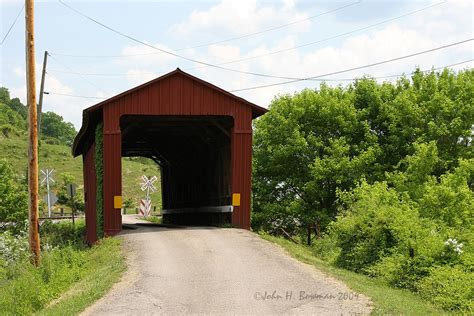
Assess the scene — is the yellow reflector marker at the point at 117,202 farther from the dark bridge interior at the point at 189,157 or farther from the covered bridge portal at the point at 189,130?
the dark bridge interior at the point at 189,157

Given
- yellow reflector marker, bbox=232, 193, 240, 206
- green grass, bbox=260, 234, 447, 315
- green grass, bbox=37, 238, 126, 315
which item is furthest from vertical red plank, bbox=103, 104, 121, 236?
green grass, bbox=260, 234, 447, 315

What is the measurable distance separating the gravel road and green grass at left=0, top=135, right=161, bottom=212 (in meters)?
58.8

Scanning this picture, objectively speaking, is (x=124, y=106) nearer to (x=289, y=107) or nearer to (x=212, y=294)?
(x=212, y=294)

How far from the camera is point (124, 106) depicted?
20672mm

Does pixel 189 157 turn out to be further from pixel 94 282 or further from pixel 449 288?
pixel 449 288

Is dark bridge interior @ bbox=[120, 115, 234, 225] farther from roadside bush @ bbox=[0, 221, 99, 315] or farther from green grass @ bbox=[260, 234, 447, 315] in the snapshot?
green grass @ bbox=[260, 234, 447, 315]

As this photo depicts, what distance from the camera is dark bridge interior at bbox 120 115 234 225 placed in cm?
2411

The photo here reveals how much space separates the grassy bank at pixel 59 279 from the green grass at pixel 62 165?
5637 cm

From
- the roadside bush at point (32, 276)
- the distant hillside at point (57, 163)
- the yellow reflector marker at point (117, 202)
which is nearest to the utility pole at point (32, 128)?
the roadside bush at point (32, 276)

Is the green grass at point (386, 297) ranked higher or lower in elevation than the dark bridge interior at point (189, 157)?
lower

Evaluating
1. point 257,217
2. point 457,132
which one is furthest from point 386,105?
point 257,217

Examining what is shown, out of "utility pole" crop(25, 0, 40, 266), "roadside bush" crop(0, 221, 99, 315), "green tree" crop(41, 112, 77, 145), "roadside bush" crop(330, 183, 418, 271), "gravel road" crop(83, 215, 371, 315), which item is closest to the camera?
"gravel road" crop(83, 215, 371, 315)

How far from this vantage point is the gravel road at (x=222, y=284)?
10500mm

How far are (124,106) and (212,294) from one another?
1077 cm
